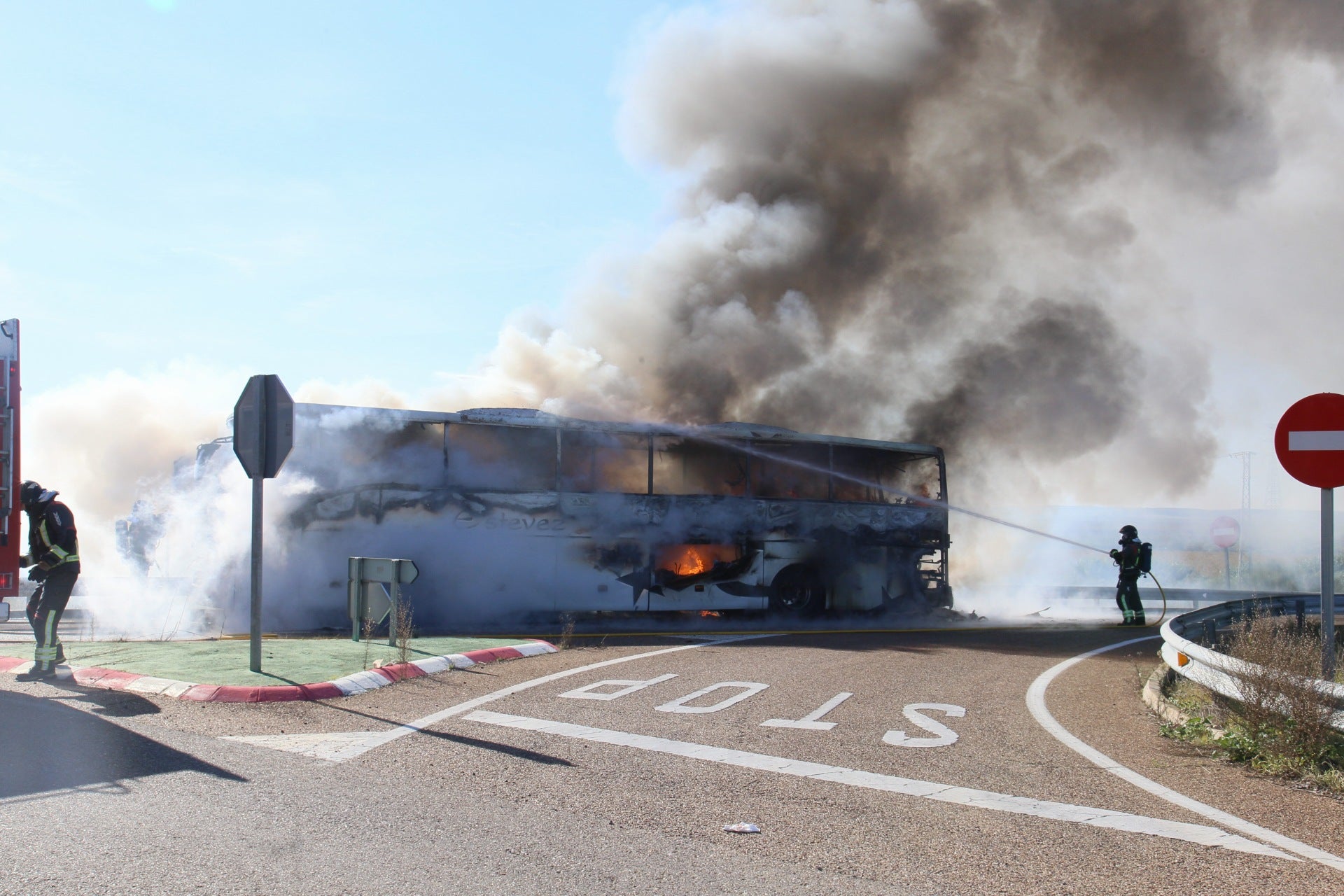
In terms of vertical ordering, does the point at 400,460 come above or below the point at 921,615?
above

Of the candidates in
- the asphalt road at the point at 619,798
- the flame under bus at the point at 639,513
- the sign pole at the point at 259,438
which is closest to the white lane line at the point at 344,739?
the asphalt road at the point at 619,798

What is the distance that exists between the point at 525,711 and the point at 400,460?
269 inches

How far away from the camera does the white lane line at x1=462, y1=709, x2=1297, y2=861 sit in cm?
427

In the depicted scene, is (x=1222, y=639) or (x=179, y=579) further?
(x=179, y=579)

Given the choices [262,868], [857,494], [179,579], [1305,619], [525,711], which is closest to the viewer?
[262,868]

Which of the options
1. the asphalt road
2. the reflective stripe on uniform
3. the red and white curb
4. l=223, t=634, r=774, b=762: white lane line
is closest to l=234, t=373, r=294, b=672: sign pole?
the red and white curb

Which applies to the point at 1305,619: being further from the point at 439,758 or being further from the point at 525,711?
the point at 439,758

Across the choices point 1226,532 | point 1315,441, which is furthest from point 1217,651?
point 1226,532

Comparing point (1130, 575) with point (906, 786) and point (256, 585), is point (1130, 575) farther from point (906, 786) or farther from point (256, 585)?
point (256, 585)

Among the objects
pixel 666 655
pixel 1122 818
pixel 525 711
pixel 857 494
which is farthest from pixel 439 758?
pixel 857 494

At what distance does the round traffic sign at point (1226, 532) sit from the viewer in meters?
19.9

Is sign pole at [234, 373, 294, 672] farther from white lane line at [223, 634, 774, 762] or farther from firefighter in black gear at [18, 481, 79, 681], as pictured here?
white lane line at [223, 634, 774, 762]

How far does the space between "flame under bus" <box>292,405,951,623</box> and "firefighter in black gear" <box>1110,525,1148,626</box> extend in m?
2.68

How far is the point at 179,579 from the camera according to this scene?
11.9 m
